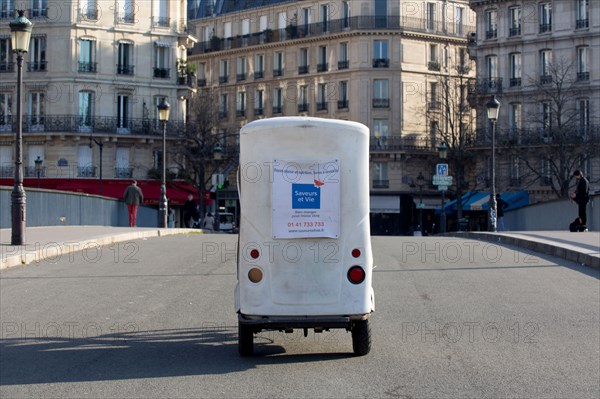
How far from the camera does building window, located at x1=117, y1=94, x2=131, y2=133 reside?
60500 millimetres

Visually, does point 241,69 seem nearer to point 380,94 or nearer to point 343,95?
point 343,95

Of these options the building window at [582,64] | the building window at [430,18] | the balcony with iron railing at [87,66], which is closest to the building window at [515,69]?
the building window at [582,64]

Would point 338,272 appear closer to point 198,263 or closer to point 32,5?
point 198,263

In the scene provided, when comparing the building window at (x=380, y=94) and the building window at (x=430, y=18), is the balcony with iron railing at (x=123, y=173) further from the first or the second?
the building window at (x=430, y=18)

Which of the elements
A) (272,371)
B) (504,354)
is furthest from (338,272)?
(504,354)

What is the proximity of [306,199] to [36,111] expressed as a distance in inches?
2112

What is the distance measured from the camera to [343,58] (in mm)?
72812

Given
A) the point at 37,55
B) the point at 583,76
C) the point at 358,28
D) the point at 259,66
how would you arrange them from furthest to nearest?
the point at 259,66 < the point at 358,28 < the point at 583,76 < the point at 37,55

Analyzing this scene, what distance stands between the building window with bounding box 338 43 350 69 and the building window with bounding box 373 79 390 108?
9.05 ft

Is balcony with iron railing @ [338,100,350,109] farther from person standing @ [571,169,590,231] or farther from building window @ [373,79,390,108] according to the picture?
person standing @ [571,169,590,231]

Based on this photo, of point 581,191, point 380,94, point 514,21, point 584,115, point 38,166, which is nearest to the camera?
point 581,191

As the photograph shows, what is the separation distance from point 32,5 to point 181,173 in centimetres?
1474

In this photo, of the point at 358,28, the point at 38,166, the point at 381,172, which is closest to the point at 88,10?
the point at 38,166

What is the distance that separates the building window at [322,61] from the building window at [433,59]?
8348 mm
